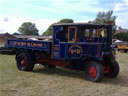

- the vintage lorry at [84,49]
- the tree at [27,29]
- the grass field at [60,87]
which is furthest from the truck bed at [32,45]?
the tree at [27,29]

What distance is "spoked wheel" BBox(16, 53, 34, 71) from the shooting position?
30.9ft

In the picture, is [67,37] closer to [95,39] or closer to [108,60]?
[95,39]

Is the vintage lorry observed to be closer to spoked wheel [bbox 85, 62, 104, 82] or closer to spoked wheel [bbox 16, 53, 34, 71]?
spoked wheel [bbox 85, 62, 104, 82]

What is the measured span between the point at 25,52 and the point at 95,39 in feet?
12.6

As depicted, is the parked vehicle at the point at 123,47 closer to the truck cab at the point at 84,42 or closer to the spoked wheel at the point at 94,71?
the truck cab at the point at 84,42

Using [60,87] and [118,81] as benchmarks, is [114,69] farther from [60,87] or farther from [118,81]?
[60,87]

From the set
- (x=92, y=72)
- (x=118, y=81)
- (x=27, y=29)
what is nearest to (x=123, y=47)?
(x=118, y=81)

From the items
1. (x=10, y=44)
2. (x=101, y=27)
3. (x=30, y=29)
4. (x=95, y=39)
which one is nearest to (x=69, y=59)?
(x=95, y=39)

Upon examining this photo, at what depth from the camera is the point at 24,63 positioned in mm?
9648

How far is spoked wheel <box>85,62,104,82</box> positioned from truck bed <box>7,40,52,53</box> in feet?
6.88

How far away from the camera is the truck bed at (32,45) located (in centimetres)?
864

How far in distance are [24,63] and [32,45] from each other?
107 centimetres

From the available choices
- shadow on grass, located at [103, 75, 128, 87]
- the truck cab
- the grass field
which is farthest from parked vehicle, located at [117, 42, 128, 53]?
the truck cab

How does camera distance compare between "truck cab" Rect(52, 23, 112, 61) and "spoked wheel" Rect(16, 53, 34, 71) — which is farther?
"spoked wheel" Rect(16, 53, 34, 71)
